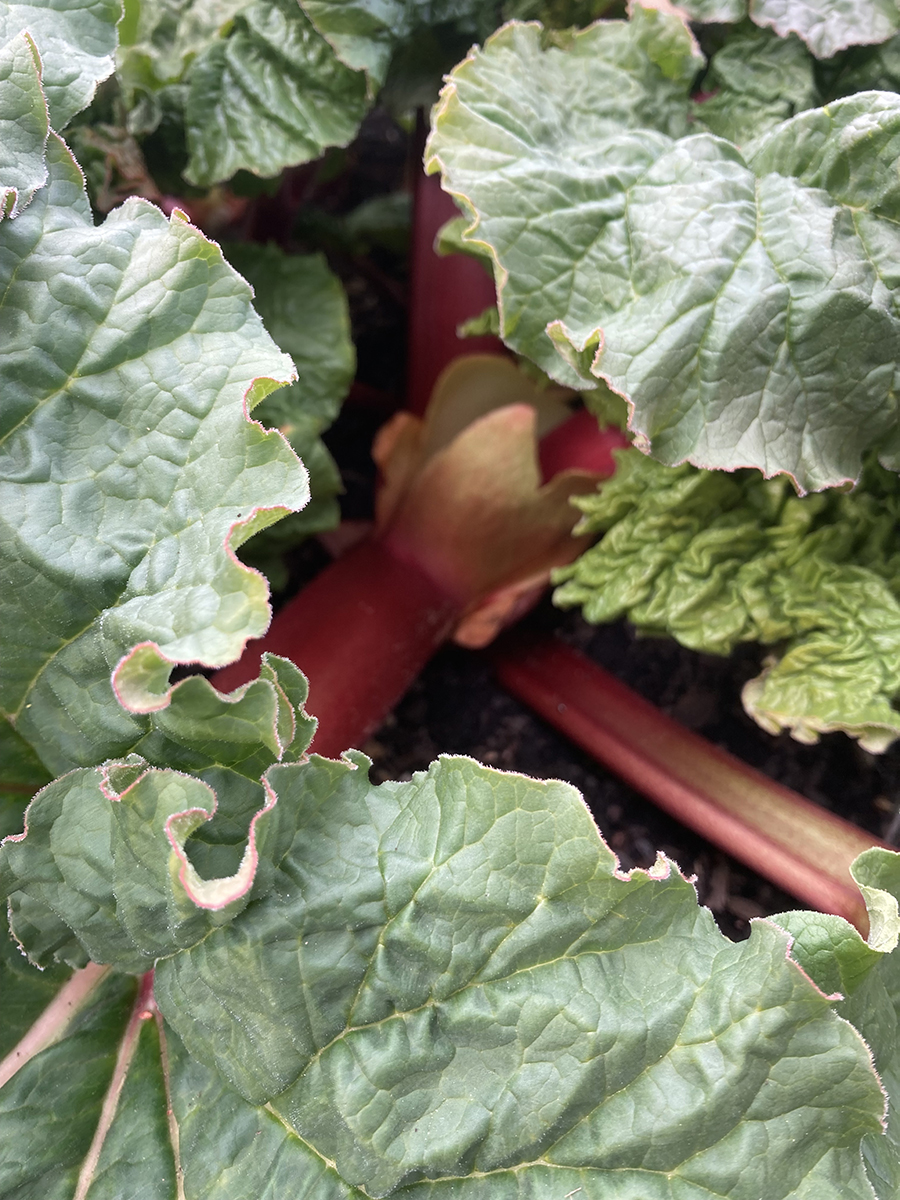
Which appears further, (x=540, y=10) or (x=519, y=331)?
(x=540, y=10)

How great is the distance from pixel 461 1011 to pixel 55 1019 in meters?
0.43

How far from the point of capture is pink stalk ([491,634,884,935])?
125cm

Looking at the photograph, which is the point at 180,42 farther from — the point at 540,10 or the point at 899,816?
the point at 899,816

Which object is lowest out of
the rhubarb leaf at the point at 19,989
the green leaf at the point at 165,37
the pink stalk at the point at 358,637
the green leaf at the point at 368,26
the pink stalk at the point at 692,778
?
the pink stalk at the point at 692,778

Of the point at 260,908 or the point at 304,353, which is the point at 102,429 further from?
the point at 304,353

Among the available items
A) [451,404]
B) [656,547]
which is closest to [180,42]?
[451,404]

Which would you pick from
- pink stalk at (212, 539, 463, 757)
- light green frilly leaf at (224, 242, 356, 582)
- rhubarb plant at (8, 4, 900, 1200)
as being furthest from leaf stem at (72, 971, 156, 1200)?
light green frilly leaf at (224, 242, 356, 582)

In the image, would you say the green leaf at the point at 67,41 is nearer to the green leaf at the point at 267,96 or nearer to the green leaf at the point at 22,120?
the green leaf at the point at 22,120

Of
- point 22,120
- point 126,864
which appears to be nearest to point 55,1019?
point 126,864

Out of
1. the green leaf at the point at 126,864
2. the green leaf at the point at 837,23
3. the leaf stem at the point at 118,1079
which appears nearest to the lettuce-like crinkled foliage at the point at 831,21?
the green leaf at the point at 837,23

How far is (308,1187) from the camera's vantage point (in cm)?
74

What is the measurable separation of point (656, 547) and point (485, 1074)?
0.70 meters

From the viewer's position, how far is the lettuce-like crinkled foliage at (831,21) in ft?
3.68

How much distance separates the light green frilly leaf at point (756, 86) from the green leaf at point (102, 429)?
715mm
